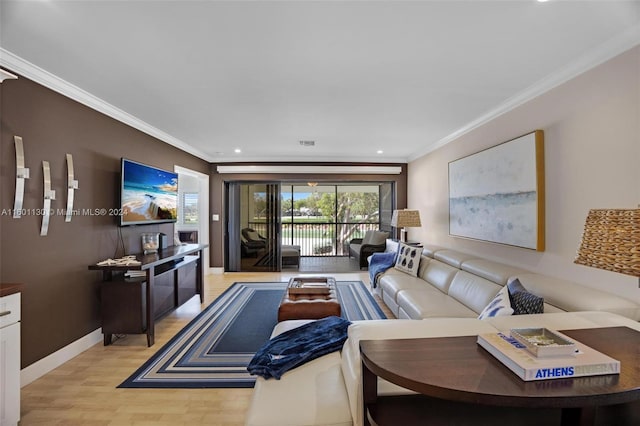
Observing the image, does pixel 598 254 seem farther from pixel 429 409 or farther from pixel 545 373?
pixel 429 409

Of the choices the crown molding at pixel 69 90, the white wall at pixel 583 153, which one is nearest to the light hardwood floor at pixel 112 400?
the crown molding at pixel 69 90

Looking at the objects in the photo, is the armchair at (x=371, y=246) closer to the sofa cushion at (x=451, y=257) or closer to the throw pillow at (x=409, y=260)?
the throw pillow at (x=409, y=260)

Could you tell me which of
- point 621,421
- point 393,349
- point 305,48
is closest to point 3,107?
point 305,48

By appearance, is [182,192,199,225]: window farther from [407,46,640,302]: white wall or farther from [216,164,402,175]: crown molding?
[407,46,640,302]: white wall

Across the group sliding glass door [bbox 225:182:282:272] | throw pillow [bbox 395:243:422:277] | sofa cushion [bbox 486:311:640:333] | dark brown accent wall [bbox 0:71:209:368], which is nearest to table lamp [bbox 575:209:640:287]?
sofa cushion [bbox 486:311:640:333]

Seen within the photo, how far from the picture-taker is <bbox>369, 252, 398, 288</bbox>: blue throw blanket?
13.5 ft

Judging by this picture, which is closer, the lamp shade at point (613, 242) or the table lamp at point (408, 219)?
the lamp shade at point (613, 242)

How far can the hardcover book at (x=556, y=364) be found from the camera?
844 mm

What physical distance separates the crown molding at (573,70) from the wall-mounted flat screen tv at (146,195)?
4104mm

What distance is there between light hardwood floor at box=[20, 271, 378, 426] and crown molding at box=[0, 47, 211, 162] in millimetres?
2418

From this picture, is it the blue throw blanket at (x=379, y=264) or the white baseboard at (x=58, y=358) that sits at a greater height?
the blue throw blanket at (x=379, y=264)

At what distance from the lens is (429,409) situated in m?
1.01

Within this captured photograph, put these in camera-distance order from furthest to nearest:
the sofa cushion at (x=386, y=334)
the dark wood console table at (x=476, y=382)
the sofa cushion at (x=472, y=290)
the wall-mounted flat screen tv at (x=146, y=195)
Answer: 1. the wall-mounted flat screen tv at (x=146, y=195)
2. the sofa cushion at (x=472, y=290)
3. the sofa cushion at (x=386, y=334)
4. the dark wood console table at (x=476, y=382)

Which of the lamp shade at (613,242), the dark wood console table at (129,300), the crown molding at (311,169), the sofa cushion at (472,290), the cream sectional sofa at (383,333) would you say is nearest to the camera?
the lamp shade at (613,242)
